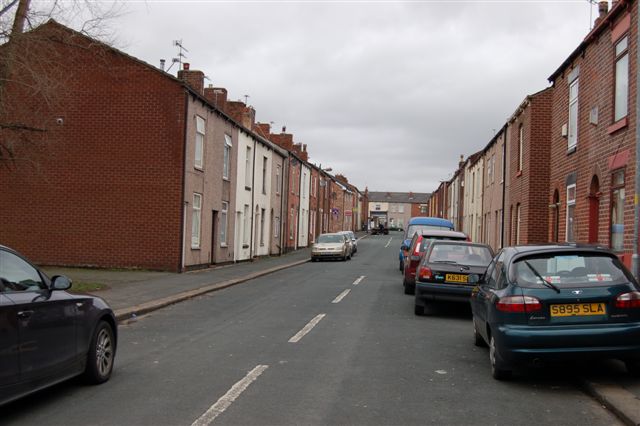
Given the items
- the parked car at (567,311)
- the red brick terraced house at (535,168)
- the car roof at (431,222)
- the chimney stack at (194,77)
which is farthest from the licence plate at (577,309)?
the chimney stack at (194,77)

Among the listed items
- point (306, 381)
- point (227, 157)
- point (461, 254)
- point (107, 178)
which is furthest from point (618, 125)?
point (227, 157)

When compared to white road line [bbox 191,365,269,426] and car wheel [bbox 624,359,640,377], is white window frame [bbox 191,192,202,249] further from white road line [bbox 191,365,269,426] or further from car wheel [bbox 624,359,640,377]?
car wheel [bbox 624,359,640,377]

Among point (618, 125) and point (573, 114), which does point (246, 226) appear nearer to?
point (573, 114)

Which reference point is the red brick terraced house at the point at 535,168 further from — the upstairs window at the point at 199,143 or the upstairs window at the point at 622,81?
the upstairs window at the point at 199,143

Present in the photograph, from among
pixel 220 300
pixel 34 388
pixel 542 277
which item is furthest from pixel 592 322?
pixel 220 300

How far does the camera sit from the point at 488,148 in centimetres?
3234

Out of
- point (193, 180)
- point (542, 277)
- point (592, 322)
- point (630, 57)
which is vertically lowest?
point (592, 322)

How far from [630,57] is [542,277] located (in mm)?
6521

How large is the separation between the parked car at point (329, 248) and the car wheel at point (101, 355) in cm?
2673

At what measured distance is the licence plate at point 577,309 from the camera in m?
6.73

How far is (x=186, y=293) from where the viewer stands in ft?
52.0

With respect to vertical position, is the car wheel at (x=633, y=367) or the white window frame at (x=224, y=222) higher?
the white window frame at (x=224, y=222)

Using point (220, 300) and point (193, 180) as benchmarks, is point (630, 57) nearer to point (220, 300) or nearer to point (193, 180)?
point (220, 300)

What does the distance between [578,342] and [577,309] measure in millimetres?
349
